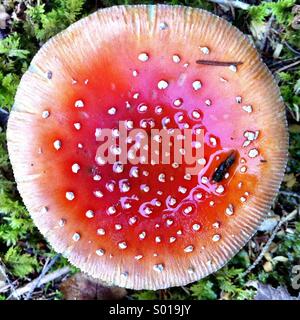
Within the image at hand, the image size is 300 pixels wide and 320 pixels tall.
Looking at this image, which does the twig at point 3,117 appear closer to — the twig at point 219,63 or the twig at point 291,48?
the twig at point 219,63

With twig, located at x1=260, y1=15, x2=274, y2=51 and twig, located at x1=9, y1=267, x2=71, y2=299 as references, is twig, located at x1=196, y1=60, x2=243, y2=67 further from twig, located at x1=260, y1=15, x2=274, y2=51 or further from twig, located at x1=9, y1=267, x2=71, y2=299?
twig, located at x1=9, y1=267, x2=71, y2=299

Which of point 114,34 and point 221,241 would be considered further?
point 221,241

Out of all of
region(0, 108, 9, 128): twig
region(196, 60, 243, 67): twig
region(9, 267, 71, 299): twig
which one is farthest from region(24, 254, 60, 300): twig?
region(196, 60, 243, 67): twig

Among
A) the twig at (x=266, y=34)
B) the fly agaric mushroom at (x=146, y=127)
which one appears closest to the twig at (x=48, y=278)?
the fly agaric mushroom at (x=146, y=127)

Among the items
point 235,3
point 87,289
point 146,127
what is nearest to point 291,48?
point 235,3

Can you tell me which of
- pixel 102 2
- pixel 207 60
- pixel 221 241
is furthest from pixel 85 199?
pixel 102 2

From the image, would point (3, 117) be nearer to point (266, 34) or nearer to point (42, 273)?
point (42, 273)
